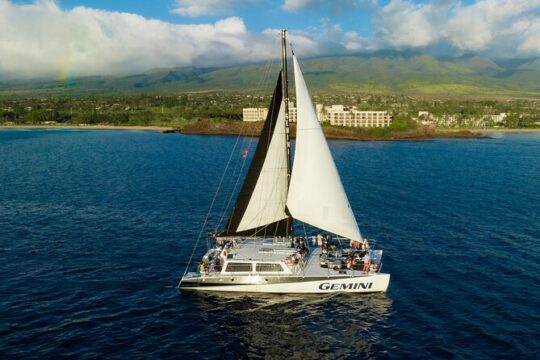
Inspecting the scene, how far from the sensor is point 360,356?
31734 millimetres

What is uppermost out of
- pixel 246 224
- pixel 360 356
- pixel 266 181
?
pixel 266 181

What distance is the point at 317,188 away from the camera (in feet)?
132

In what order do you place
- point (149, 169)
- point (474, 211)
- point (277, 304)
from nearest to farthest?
point (277, 304), point (474, 211), point (149, 169)

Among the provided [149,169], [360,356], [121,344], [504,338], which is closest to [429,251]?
[504,338]

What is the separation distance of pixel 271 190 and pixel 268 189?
26cm

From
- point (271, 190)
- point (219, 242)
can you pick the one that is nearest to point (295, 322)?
point (219, 242)

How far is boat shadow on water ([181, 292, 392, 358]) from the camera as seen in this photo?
32.5 metres

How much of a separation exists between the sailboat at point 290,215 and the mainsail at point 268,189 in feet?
0.26

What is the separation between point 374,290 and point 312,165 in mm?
10795

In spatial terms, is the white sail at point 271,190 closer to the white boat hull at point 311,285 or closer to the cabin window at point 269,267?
the cabin window at point 269,267

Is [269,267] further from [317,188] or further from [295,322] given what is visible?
[317,188]

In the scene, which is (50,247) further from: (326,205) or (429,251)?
(429,251)

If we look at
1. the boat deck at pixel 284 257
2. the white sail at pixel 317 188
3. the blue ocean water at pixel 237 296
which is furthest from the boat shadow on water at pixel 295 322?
the white sail at pixel 317 188

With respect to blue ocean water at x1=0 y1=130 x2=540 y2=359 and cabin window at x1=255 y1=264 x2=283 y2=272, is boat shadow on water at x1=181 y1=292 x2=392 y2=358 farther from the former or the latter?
cabin window at x1=255 y1=264 x2=283 y2=272
